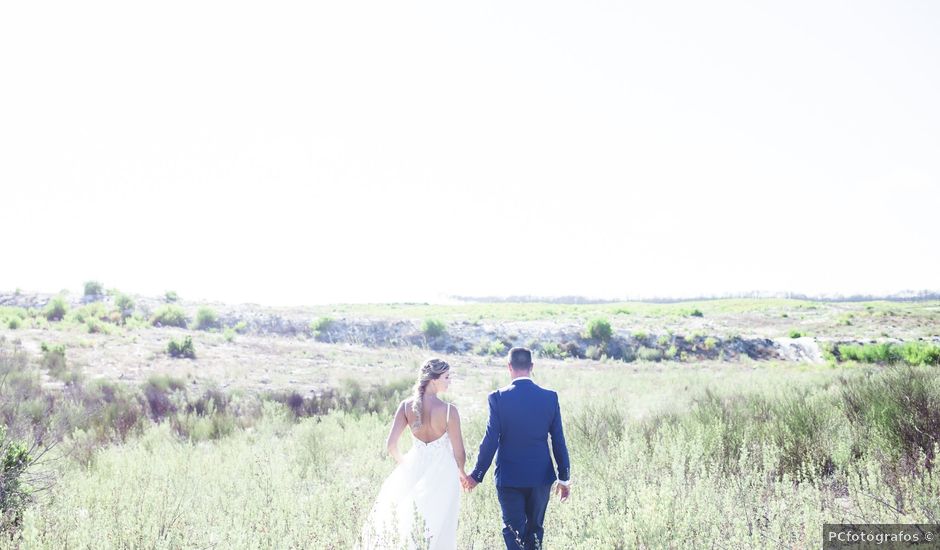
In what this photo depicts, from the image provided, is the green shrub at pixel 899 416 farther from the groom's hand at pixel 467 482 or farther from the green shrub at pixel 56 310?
the green shrub at pixel 56 310

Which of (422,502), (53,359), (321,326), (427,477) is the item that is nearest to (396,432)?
(427,477)

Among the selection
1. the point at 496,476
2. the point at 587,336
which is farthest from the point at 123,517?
the point at 587,336

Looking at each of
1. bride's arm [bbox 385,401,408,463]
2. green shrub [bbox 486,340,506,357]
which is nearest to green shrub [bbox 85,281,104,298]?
green shrub [bbox 486,340,506,357]

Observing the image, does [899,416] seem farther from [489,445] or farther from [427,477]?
[427,477]

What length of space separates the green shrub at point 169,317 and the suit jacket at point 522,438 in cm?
3159

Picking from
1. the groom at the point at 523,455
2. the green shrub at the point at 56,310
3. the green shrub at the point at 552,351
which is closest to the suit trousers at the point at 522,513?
the groom at the point at 523,455

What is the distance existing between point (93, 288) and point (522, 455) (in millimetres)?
44351

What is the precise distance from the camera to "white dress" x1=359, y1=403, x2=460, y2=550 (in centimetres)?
438

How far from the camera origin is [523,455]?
4.50 m

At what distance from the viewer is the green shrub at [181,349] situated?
20531 mm

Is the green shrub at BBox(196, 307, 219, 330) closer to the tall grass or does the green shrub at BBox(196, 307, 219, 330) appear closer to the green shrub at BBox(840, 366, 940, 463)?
the tall grass

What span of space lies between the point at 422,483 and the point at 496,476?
0.61m

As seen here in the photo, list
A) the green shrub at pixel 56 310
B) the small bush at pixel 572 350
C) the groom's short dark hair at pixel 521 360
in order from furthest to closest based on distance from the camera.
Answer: the green shrub at pixel 56 310 → the small bush at pixel 572 350 → the groom's short dark hair at pixel 521 360

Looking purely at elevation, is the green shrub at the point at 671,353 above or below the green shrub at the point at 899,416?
below
